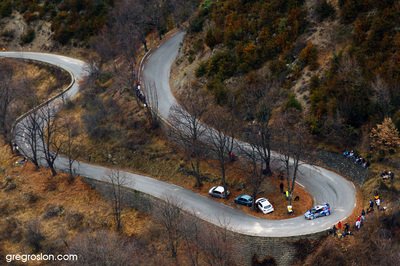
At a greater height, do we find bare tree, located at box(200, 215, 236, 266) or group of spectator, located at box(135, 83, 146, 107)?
group of spectator, located at box(135, 83, 146, 107)

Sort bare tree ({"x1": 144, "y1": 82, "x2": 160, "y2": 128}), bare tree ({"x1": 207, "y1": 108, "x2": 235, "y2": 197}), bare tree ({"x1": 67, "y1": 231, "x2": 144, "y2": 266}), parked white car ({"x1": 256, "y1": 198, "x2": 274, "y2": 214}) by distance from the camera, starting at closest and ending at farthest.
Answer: bare tree ({"x1": 67, "y1": 231, "x2": 144, "y2": 266})
parked white car ({"x1": 256, "y1": 198, "x2": 274, "y2": 214})
bare tree ({"x1": 207, "y1": 108, "x2": 235, "y2": 197})
bare tree ({"x1": 144, "y1": 82, "x2": 160, "y2": 128})

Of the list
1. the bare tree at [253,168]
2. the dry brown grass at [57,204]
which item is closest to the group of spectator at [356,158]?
the bare tree at [253,168]

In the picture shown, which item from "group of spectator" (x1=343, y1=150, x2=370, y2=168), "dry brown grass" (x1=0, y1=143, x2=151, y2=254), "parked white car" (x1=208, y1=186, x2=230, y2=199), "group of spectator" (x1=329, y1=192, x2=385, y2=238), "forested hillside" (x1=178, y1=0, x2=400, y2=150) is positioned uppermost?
"forested hillside" (x1=178, y1=0, x2=400, y2=150)

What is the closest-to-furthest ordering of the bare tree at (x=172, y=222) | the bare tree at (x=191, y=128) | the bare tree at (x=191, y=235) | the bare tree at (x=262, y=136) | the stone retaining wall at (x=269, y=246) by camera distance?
the stone retaining wall at (x=269, y=246) → the bare tree at (x=191, y=235) → the bare tree at (x=172, y=222) → the bare tree at (x=262, y=136) → the bare tree at (x=191, y=128)

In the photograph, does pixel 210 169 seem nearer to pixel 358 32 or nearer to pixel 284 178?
pixel 284 178

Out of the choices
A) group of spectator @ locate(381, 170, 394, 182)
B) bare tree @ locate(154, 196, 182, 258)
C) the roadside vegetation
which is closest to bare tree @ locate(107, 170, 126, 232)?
the roadside vegetation

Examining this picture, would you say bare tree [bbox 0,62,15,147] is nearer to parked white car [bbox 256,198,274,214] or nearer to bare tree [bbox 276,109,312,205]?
bare tree [bbox 276,109,312,205]

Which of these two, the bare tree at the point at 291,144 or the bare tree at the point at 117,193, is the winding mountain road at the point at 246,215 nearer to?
the bare tree at the point at 117,193
